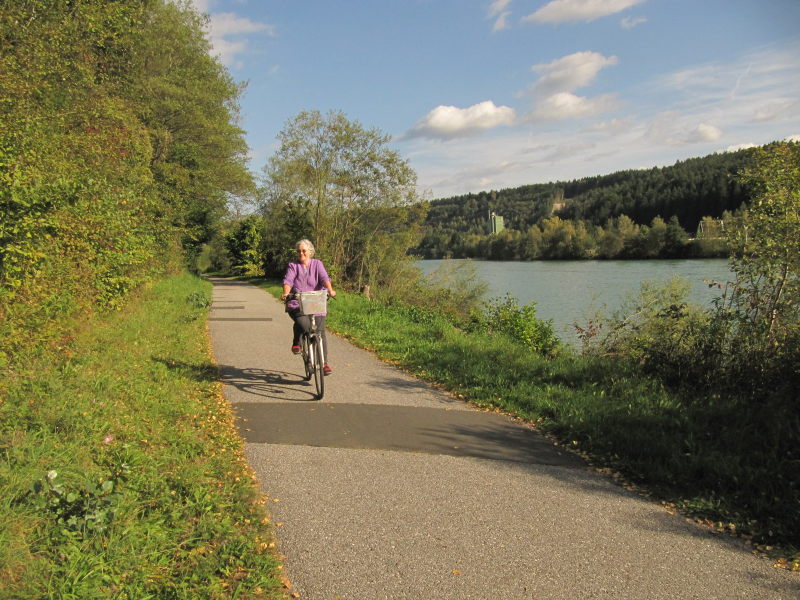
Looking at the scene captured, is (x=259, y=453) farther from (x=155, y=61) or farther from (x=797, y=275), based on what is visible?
(x=155, y=61)

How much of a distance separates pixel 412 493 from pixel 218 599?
1.59 m

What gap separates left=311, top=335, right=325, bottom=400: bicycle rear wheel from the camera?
6.44m

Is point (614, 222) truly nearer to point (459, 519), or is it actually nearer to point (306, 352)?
point (306, 352)

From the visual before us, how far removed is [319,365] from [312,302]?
2.54ft

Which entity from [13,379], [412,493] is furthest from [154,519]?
[13,379]

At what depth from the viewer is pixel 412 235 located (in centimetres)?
2364

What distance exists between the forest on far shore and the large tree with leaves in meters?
1.36

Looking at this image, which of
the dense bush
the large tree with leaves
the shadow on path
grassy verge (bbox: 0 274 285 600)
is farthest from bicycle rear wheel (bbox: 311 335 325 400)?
the large tree with leaves

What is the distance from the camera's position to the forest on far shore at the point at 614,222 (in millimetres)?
46031

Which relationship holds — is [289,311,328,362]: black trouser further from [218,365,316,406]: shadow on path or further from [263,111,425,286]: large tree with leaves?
[263,111,425,286]: large tree with leaves

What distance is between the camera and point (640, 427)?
5.21m

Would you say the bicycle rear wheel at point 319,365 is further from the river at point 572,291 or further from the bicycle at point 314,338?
the river at point 572,291

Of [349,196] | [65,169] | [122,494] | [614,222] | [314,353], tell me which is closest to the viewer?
[122,494]

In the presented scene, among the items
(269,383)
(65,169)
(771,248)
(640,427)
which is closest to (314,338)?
(269,383)
